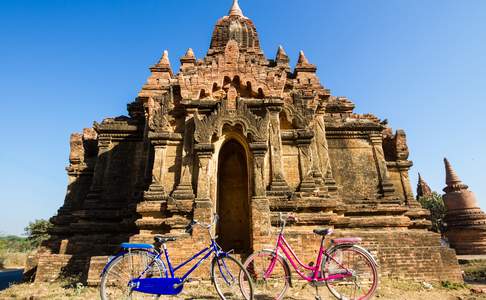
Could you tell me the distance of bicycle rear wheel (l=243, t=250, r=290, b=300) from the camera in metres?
5.25

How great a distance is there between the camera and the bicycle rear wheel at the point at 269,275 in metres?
5.25

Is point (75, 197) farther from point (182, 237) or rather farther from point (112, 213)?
point (182, 237)

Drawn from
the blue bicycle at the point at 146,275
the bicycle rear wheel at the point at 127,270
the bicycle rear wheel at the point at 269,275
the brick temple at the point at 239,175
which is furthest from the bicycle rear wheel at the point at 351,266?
the bicycle rear wheel at the point at 127,270

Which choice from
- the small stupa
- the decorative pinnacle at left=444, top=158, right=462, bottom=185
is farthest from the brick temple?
the decorative pinnacle at left=444, top=158, right=462, bottom=185

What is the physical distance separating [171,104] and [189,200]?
3.76 m

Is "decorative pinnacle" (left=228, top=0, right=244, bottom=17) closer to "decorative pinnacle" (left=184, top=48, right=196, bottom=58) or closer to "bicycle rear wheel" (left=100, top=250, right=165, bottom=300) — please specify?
"decorative pinnacle" (left=184, top=48, right=196, bottom=58)

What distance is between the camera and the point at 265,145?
934 cm

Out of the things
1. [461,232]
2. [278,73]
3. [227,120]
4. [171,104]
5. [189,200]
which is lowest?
[189,200]

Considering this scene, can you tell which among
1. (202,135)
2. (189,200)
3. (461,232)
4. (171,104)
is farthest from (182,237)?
(461,232)

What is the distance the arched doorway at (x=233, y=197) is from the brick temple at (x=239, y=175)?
0.12 ft

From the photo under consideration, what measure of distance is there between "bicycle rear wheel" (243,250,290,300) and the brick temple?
138cm

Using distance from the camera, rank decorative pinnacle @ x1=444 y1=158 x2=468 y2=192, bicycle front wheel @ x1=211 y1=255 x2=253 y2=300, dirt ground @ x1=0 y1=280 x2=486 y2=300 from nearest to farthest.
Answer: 1. bicycle front wheel @ x1=211 y1=255 x2=253 y2=300
2. dirt ground @ x1=0 y1=280 x2=486 y2=300
3. decorative pinnacle @ x1=444 y1=158 x2=468 y2=192

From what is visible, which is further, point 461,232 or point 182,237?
point 461,232

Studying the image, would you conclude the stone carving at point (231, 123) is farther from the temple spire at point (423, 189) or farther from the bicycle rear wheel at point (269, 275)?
the temple spire at point (423, 189)
